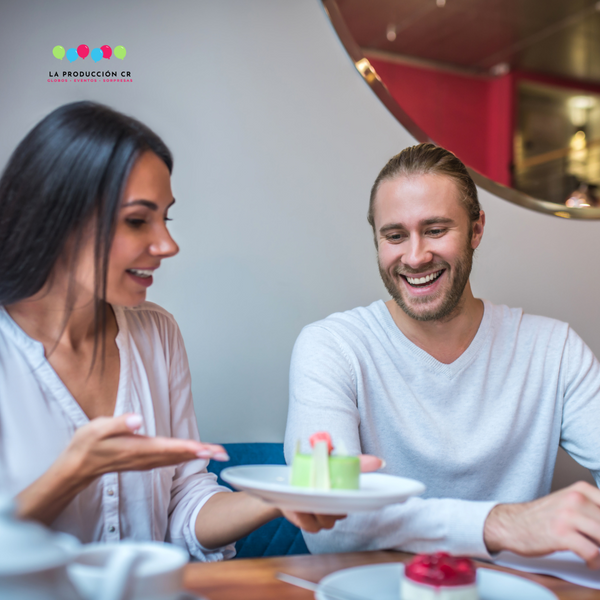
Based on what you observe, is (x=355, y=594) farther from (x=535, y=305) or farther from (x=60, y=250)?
(x=535, y=305)

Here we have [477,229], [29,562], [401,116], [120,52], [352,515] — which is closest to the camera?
[29,562]

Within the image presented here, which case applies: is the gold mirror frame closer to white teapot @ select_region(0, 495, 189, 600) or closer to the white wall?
the white wall

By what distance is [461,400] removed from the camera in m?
1.49

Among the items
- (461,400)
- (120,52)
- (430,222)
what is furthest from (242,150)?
(461,400)

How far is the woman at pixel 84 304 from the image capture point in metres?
1.08

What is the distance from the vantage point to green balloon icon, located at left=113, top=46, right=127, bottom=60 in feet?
6.09

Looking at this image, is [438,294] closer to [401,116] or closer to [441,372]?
[441,372]

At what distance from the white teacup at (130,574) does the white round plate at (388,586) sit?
23 cm

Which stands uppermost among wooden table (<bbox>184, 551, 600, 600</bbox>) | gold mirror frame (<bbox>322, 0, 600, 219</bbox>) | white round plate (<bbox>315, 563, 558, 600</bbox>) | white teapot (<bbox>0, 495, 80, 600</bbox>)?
gold mirror frame (<bbox>322, 0, 600, 219</bbox>)

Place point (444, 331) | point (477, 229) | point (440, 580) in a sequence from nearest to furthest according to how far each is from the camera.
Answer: point (440, 580) → point (444, 331) → point (477, 229)

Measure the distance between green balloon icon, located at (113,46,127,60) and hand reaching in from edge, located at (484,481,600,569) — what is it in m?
1.62

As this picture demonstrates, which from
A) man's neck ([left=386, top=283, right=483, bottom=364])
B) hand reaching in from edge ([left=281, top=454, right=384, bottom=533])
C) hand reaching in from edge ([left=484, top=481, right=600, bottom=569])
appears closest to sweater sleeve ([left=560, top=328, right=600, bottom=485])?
man's neck ([left=386, top=283, right=483, bottom=364])

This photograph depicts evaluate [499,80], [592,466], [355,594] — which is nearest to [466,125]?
[499,80]

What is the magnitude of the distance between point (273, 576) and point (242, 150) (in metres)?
1.41
